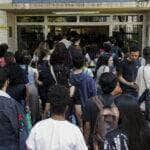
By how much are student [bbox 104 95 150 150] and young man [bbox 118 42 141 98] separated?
14.1ft

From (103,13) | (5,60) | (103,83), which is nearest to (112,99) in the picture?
(103,83)

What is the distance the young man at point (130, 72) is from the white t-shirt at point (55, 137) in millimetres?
4523

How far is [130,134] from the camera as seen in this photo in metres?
4.28

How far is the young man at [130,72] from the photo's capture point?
8734mm

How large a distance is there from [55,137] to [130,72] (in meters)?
4.82

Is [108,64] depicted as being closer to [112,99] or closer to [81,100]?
[81,100]

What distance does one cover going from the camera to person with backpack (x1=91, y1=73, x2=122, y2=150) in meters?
4.93

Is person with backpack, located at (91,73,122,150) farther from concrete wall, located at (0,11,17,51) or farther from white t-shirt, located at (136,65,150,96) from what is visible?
concrete wall, located at (0,11,17,51)

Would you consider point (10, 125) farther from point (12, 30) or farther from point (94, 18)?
point (94, 18)

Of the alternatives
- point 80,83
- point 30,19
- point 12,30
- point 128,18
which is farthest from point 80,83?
point 30,19

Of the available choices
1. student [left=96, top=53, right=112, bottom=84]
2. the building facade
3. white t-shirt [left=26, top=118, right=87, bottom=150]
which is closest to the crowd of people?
white t-shirt [left=26, top=118, right=87, bottom=150]

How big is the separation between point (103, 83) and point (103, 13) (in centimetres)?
1196

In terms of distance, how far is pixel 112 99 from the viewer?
5000mm

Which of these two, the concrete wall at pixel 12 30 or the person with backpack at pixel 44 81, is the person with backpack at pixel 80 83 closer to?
the person with backpack at pixel 44 81
